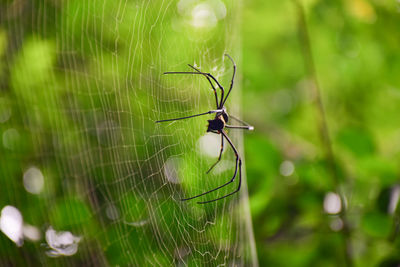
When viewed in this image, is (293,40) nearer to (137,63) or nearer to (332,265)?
(332,265)

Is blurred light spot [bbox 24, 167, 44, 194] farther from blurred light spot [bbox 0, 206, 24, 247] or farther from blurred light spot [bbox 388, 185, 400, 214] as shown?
blurred light spot [bbox 388, 185, 400, 214]

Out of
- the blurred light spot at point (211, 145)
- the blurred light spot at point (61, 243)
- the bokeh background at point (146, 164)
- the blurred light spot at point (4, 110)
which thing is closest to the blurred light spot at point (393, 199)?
the bokeh background at point (146, 164)

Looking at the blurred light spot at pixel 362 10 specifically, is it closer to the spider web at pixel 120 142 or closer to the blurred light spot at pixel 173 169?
the spider web at pixel 120 142

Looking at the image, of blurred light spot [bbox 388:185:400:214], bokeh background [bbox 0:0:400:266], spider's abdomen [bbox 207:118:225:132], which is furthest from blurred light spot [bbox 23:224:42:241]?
blurred light spot [bbox 388:185:400:214]

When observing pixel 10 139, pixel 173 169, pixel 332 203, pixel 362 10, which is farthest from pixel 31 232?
pixel 362 10

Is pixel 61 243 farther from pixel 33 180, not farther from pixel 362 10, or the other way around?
pixel 362 10
